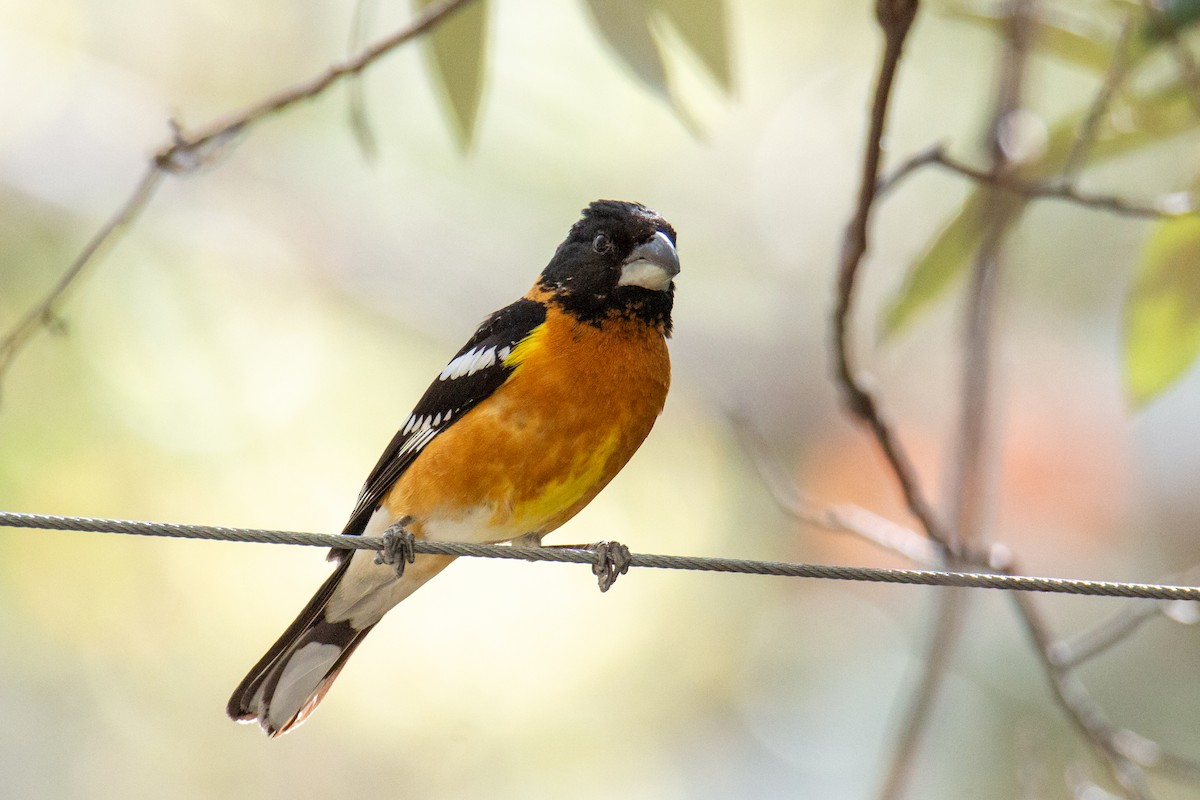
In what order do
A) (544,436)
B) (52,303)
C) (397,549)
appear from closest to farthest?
(52,303)
(544,436)
(397,549)

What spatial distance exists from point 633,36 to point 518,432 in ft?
3.78

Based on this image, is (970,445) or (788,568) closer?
(788,568)

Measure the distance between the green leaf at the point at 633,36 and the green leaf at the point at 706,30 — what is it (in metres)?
0.16

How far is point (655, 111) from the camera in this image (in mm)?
11352

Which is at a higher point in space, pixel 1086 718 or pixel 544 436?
pixel 1086 718

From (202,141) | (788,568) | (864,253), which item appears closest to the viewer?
(788,568)

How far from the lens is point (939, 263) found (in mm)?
3760

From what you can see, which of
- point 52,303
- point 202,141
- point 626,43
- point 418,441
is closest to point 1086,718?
point 418,441

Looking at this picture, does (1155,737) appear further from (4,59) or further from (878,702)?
(4,59)

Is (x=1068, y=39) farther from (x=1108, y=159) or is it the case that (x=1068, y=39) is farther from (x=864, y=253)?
(x=864, y=253)

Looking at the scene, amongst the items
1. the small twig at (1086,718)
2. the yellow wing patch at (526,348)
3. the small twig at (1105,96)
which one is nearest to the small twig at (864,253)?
the small twig at (1086,718)

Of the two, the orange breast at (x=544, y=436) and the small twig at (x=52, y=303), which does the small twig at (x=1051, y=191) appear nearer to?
the orange breast at (x=544, y=436)

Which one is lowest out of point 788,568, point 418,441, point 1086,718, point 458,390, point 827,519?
point 788,568

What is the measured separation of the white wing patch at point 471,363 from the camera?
3.92m
